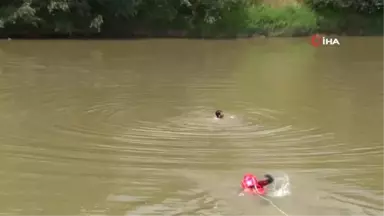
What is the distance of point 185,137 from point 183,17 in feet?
46.1

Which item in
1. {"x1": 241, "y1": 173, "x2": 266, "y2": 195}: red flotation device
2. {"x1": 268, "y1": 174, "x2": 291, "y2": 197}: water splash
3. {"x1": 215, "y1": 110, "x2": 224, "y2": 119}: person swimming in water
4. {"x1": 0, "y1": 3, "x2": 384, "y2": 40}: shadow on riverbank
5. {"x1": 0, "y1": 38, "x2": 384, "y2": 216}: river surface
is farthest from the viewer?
{"x1": 0, "y1": 3, "x2": 384, "y2": 40}: shadow on riverbank

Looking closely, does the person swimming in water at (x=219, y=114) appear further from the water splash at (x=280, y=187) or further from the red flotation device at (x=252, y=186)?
the red flotation device at (x=252, y=186)

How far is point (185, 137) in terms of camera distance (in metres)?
9.05

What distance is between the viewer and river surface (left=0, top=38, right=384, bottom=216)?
6.98 m

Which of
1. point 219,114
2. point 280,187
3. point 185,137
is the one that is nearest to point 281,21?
point 219,114

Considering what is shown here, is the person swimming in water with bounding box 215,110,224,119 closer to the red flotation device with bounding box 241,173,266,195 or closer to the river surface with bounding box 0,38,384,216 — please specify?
the river surface with bounding box 0,38,384,216

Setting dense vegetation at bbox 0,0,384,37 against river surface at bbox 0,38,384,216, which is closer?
river surface at bbox 0,38,384,216

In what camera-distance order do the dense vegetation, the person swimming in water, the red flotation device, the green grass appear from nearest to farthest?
the red flotation device
the person swimming in water
the dense vegetation
the green grass

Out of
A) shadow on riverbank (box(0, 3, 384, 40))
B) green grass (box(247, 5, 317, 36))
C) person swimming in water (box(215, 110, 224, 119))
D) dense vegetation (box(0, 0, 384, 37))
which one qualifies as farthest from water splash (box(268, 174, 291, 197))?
green grass (box(247, 5, 317, 36))

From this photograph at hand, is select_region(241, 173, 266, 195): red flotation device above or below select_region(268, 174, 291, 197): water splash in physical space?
above

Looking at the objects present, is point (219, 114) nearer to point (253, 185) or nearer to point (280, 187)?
point (280, 187)

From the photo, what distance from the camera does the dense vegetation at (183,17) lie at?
20.3 metres

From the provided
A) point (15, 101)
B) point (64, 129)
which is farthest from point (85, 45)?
point (64, 129)

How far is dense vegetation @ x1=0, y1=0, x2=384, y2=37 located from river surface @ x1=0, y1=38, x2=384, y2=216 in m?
4.57
